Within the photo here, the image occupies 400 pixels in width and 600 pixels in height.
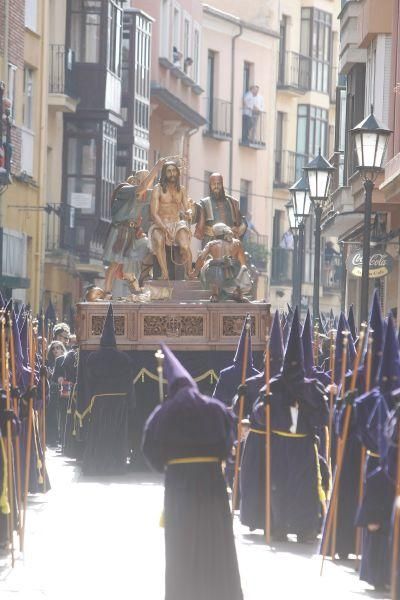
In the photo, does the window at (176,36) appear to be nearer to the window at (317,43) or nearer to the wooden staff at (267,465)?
the window at (317,43)

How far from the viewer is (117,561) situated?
50.6 ft

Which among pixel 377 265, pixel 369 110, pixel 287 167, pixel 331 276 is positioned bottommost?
pixel 377 265

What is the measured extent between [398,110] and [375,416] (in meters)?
16.2

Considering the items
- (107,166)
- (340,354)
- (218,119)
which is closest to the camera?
(340,354)

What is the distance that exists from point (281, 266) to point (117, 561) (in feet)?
179

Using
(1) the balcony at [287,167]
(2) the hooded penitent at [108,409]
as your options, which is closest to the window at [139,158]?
(1) the balcony at [287,167]

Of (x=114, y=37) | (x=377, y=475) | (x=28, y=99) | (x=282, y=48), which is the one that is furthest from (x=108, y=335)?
(x=282, y=48)

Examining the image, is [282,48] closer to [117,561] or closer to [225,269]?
[225,269]

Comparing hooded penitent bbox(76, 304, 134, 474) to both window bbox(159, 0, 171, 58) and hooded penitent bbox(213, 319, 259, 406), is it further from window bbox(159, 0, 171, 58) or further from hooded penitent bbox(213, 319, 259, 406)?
window bbox(159, 0, 171, 58)

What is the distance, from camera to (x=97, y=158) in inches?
1953

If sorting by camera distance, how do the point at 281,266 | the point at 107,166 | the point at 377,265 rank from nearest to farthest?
the point at 377,265 → the point at 107,166 → the point at 281,266

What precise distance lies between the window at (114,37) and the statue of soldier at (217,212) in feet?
74.9

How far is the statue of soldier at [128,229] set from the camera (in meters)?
26.6

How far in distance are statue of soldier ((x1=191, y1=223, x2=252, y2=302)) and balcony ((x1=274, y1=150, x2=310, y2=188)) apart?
1753 inches
